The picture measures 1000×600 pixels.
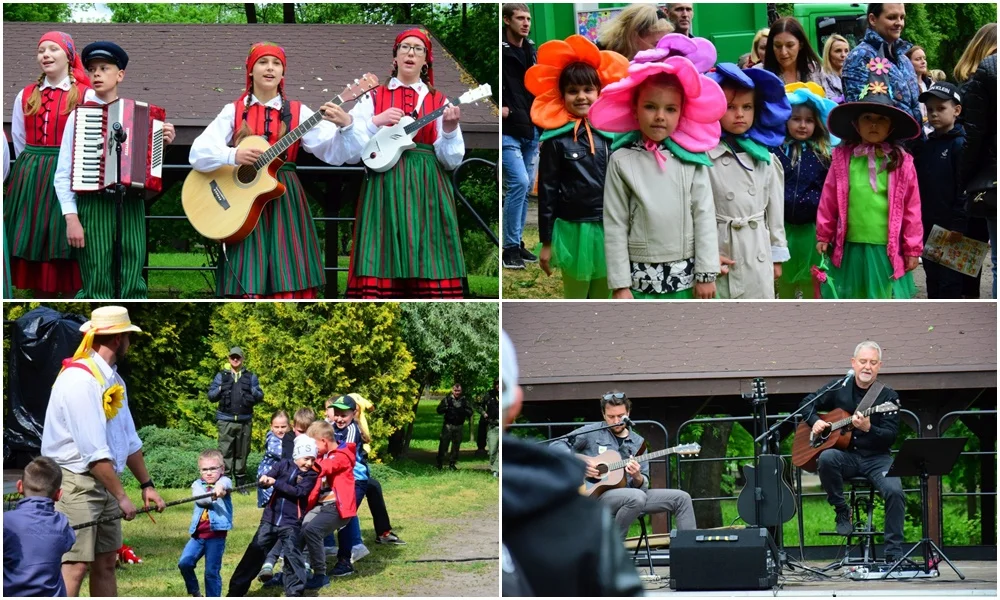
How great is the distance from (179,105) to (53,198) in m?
2.15

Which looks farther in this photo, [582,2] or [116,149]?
[582,2]

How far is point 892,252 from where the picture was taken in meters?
6.66

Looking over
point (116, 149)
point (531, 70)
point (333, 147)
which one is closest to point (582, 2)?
point (531, 70)

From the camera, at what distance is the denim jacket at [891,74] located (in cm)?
693

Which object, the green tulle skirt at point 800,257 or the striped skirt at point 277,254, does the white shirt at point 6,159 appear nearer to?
the striped skirt at point 277,254

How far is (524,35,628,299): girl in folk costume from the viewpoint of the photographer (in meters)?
6.80

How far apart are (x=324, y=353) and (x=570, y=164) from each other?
2.44m

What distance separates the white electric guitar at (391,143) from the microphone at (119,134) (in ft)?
4.15

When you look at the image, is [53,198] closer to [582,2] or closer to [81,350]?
[81,350]

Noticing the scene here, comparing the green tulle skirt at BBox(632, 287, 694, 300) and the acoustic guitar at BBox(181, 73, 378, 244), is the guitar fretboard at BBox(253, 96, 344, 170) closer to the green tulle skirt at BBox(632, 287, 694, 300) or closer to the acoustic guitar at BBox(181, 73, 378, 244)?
the acoustic guitar at BBox(181, 73, 378, 244)

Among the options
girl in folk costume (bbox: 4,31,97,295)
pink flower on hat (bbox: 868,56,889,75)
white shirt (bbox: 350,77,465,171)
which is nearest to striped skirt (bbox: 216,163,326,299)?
white shirt (bbox: 350,77,465,171)

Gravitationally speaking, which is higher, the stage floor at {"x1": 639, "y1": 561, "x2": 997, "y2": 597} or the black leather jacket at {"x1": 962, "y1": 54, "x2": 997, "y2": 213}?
the black leather jacket at {"x1": 962, "y1": 54, "x2": 997, "y2": 213}

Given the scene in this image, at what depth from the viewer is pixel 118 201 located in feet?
21.5

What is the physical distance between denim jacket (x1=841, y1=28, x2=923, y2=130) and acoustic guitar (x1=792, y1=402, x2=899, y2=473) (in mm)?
1657
